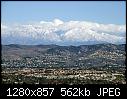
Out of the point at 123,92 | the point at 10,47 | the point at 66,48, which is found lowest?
the point at 10,47

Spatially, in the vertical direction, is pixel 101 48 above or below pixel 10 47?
above

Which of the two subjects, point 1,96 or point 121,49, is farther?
point 121,49

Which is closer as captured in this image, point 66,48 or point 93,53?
point 93,53

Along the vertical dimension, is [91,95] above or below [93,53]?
above

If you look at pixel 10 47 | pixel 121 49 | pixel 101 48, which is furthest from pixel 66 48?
pixel 10 47

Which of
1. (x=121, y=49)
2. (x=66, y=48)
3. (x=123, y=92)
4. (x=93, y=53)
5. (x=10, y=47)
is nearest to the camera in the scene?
(x=123, y=92)

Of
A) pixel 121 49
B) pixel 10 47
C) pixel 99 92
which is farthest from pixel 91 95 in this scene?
pixel 10 47

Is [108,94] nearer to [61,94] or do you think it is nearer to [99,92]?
[99,92]

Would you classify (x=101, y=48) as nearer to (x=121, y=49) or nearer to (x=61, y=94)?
(x=121, y=49)

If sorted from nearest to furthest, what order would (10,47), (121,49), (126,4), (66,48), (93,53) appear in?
(126,4)
(121,49)
(93,53)
(66,48)
(10,47)
